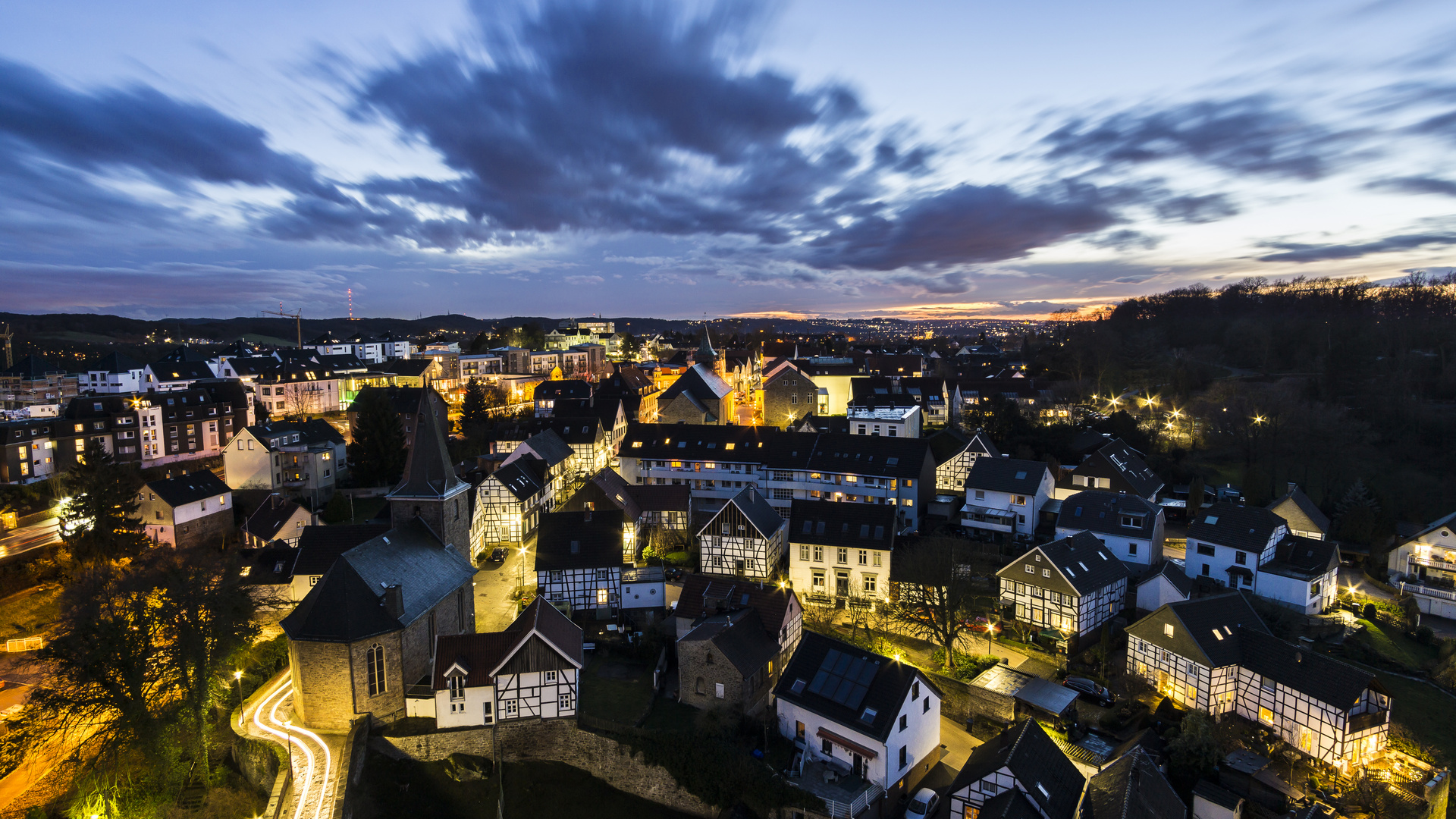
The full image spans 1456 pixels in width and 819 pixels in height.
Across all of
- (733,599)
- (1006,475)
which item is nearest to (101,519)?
(733,599)

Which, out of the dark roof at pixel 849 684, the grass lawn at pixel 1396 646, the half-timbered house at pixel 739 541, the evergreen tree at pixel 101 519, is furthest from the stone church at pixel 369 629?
the grass lawn at pixel 1396 646

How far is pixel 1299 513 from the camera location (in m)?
40.9

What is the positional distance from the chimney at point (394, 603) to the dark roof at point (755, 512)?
17.6m

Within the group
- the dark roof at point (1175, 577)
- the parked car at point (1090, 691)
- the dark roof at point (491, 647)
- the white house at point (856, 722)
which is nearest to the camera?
the white house at point (856, 722)

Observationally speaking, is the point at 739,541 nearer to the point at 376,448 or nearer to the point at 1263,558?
the point at 1263,558

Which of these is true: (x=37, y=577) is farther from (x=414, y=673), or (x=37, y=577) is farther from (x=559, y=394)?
(x=559, y=394)

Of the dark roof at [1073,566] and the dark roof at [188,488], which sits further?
the dark roof at [188,488]

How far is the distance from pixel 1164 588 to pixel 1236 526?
339 inches

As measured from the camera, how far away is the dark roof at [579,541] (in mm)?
35188

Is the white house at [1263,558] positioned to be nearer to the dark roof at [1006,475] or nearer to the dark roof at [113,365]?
the dark roof at [1006,475]

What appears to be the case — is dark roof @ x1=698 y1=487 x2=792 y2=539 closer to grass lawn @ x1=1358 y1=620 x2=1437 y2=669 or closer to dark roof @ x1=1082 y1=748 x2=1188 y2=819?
dark roof @ x1=1082 y1=748 x2=1188 y2=819

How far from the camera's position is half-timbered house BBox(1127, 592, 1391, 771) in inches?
944

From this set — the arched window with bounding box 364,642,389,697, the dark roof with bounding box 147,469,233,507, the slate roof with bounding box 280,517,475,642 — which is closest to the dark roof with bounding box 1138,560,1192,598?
the slate roof with bounding box 280,517,475,642

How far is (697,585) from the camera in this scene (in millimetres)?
32062
